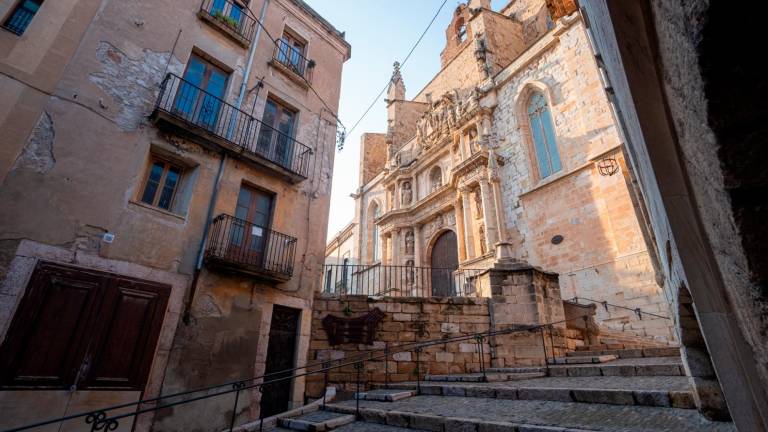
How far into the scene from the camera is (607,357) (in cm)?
602

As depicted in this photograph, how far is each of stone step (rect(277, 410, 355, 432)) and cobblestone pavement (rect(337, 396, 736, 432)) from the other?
2.27ft

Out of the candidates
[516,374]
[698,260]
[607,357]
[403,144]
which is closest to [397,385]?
[516,374]

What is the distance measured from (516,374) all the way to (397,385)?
7.07 feet

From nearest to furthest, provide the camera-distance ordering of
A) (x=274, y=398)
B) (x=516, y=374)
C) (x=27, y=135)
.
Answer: (x=27, y=135) < (x=516, y=374) < (x=274, y=398)

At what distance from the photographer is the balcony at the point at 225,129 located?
731 cm

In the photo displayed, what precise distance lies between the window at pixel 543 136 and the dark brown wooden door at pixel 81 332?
12768 millimetres

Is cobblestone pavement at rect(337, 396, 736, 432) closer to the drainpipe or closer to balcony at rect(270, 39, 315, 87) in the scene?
the drainpipe

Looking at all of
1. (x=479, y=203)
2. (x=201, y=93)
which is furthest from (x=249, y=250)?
(x=479, y=203)

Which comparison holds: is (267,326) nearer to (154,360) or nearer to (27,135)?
(154,360)

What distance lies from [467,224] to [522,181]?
2707mm

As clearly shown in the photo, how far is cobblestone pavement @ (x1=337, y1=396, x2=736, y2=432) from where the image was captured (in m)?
2.85

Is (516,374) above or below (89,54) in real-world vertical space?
below

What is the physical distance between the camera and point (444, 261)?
1692 centimetres

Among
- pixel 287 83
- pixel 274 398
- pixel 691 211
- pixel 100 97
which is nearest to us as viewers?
pixel 691 211
